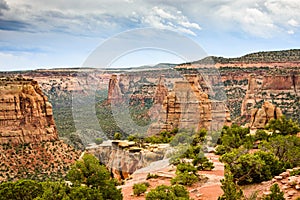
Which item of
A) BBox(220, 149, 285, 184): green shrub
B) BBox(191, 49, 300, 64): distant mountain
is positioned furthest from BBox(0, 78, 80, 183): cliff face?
BBox(191, 49, 300, 64): distant mountain

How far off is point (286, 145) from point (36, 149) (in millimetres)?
32755

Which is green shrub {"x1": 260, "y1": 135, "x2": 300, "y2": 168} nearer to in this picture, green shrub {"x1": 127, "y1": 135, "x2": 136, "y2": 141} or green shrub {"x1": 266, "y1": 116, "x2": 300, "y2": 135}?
green shrub {"x1": 266, "y1": 116, "x2": 300, "y2": 135}

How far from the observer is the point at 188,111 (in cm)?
5069

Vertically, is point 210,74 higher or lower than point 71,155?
higher

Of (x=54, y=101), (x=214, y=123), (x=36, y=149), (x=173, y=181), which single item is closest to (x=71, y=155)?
(x=36, y=149)

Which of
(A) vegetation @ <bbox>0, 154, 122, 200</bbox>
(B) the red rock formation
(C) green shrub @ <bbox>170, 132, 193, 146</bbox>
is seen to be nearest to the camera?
(A) vegetation @ <bbox>0, 154, 122, 200</bbox>

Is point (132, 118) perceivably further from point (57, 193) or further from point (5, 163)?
point (57, 193)

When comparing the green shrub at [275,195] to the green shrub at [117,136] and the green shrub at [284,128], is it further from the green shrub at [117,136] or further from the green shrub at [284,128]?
the green shrub at [117,136]

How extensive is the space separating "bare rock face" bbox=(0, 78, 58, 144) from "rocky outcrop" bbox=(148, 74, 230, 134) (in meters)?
14.6

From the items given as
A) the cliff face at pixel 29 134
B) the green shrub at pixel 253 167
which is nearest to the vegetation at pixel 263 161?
the green shrub at pixel 253 167

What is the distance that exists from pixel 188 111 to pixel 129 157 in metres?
15.8

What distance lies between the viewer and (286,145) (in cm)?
2936

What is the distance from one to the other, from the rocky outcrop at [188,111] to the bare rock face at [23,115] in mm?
14582

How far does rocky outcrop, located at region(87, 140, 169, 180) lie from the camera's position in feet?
118
